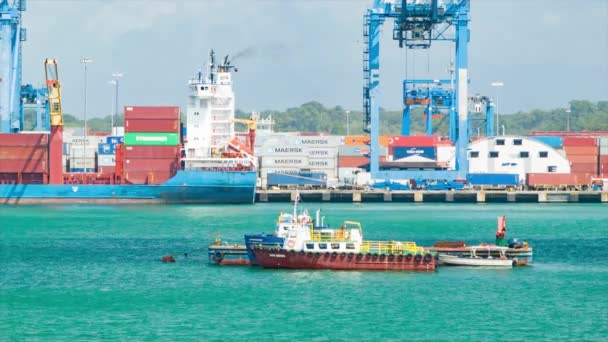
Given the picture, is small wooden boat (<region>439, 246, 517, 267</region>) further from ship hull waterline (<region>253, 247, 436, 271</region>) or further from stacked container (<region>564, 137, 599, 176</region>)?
stacked container (<region>564, 137, 599, 176</region>)

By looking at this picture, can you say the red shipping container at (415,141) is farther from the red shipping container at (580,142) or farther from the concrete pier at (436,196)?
the red shipping container at (580,142)

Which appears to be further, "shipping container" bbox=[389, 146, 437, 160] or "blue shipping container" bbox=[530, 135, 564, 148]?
"blue shipping container" bbox=[530, 135, 564, 148]

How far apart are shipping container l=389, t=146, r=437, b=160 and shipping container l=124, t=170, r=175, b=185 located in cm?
3102

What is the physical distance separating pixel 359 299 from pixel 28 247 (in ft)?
81.9

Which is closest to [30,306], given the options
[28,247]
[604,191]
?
[28,247]

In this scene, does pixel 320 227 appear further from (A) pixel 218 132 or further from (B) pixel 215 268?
(A) pixel 218 132

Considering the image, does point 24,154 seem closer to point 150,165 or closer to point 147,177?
point 147,177

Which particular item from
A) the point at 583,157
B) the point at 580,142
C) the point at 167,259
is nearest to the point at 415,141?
the point at 583,157

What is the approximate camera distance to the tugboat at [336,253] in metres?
48.9

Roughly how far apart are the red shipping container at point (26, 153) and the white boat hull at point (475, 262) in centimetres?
5293

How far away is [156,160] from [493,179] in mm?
38091

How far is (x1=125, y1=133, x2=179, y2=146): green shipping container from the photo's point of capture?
9694 cm

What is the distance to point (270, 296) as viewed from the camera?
43.8 metres

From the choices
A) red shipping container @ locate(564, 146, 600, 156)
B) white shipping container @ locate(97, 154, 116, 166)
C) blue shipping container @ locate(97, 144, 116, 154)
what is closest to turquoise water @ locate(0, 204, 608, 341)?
white shipping container @ locate(97, 154, 116, 166)
